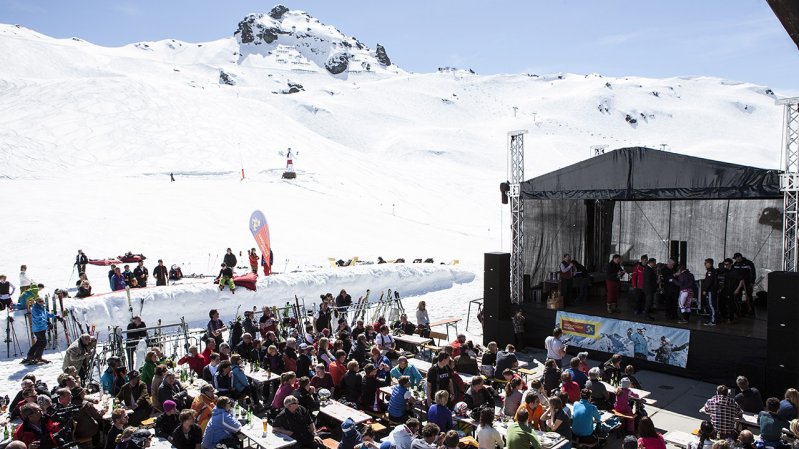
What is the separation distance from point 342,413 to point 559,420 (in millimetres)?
3079

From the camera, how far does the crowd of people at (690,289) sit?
12461 mm

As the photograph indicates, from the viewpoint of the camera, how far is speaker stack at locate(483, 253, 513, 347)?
14.3 meters

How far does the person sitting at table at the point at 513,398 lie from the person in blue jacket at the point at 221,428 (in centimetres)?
365

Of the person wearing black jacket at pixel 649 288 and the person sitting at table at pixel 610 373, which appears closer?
the person sitting at table at pixel 610 373

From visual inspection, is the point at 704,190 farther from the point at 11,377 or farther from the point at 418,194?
the point at 418,194

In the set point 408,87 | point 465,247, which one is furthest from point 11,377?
point 408,87

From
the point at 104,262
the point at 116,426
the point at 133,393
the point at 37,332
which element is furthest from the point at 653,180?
the point at 104,262

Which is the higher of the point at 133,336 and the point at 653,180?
the point at 653,180

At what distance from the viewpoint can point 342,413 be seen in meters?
8.49

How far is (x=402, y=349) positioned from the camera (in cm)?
1312

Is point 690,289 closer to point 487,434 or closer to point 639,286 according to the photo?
point 639,286

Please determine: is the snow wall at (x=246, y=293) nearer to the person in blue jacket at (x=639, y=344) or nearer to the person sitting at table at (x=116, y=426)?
the person sitting at table at (x=116, y=426)

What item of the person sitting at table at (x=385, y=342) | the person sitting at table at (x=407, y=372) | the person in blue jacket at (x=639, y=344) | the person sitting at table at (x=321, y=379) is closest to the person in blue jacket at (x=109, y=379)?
the person sitting at table at (x=321, y=379)

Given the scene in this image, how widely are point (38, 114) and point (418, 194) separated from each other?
36.6 m
